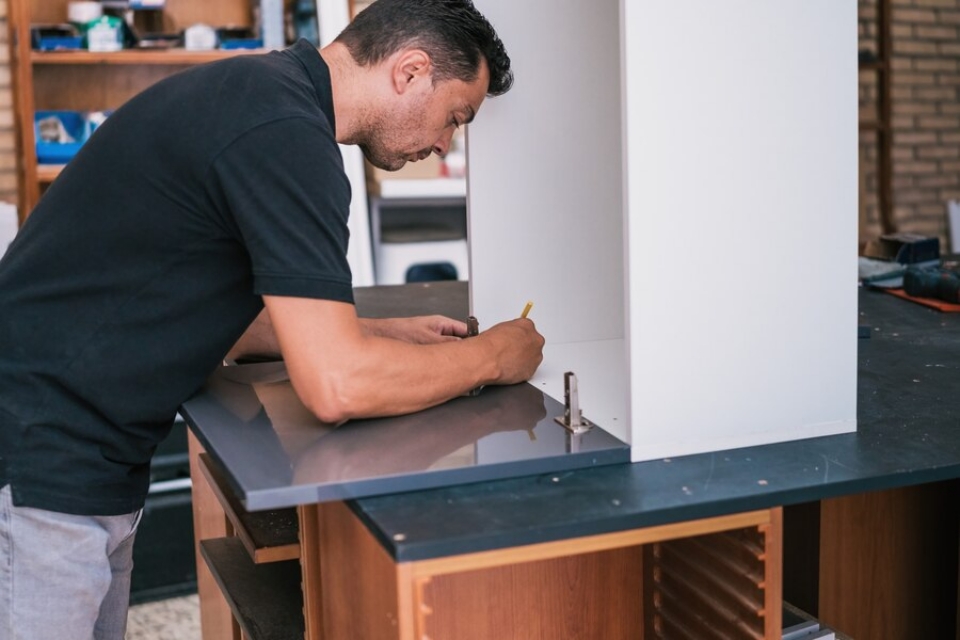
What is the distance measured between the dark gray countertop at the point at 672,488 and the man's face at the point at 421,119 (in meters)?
0.57

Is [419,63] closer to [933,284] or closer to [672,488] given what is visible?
[672,488]

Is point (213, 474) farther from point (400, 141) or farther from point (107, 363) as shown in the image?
point (400, 141)

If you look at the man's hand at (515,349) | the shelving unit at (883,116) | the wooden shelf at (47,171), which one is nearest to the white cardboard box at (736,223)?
the man's hand at (515,349)

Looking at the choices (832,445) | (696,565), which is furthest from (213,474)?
(832,445)

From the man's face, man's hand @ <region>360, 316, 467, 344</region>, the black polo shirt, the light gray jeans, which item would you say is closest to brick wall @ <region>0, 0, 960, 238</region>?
man's hand @ <region>360, 316, 467, 344</region>

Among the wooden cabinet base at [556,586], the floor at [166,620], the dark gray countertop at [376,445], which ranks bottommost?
the floor at [166,620]

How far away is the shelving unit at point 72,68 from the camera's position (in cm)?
392

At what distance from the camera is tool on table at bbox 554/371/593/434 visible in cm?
137

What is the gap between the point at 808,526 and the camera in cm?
178

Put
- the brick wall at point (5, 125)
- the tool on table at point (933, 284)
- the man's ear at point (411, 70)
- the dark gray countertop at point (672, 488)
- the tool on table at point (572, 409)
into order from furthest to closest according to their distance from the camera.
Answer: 1. the brick wall at point (5, 125)
2. the tool on table at point (933, 284)
3. the man's ear at point (411, 70)
4. the tool on table at point (572, 409)
5. the dark gray countertop at point (672, 488)

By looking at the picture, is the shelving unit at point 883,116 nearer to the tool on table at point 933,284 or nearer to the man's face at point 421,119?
the tool on table at point 933,284

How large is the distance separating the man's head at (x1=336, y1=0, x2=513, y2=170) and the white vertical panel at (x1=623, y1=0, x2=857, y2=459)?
0.35 meters

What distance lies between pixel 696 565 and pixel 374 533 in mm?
496

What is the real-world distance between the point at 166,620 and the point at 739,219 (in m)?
2.28
